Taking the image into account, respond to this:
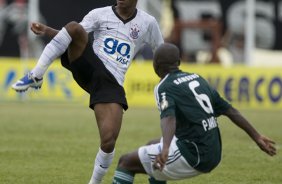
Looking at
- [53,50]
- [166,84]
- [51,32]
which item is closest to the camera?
A: [166,84]

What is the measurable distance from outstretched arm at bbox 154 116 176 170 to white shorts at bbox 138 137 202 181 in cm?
21

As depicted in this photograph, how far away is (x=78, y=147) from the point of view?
14.4 m

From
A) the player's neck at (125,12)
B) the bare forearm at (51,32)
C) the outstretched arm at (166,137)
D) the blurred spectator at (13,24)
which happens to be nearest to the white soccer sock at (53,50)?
the bare forearm at (51,32)

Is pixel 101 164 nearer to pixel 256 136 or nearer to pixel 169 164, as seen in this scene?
pixel 169 164

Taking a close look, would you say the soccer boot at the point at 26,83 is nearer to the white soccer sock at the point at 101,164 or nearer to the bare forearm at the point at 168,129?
the white soccer sock at the point at 101,164

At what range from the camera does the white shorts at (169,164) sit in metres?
7.57

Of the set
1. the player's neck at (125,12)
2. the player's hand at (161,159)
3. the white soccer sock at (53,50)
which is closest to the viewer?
A: the player's hand at (161,159)

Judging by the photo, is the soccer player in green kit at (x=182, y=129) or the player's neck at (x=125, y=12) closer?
the soccer player in green kit at (x=182, y=129)

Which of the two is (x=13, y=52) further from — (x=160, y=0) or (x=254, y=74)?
(x=254, y=74)

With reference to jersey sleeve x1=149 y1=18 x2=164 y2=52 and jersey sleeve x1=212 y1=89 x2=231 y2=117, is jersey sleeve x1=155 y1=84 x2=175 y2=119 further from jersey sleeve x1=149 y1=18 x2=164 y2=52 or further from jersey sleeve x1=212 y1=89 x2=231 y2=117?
jersey sleeve x1=149 y1=18 x2=164 y2=52

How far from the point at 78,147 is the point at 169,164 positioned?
7.02 meters

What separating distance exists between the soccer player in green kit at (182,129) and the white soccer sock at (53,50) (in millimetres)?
1911

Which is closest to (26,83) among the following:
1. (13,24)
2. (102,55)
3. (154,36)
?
(102,55)

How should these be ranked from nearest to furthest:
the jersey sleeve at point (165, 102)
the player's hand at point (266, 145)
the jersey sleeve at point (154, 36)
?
the jersey sleeve at point (165, 102)
the player's hand at point (266, 145)
the jersey sleeve at point (154, 36)
